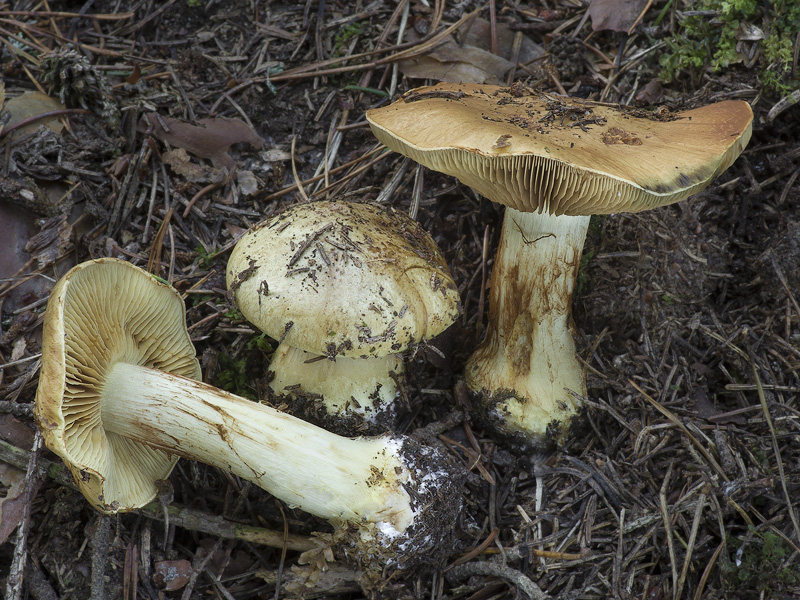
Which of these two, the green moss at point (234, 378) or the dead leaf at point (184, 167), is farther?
the dead leaf at point (184, 167)

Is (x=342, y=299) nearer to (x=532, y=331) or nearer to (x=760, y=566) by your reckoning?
(x=532, y=331)

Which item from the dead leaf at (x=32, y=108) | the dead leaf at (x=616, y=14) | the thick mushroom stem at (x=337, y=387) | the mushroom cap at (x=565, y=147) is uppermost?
the dead leaf at (x=616, y=14)

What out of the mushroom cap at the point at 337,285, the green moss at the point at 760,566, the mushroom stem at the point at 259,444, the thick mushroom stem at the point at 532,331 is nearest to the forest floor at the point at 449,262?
the green moss at the point at 760,566

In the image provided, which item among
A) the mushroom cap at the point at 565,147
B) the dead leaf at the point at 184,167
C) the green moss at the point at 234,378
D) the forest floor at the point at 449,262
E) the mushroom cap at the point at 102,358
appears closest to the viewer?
the mushroom cap at the point at 102,358

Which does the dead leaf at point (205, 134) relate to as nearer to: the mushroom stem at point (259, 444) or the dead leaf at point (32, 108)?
the dead leaf at point (32, 108)

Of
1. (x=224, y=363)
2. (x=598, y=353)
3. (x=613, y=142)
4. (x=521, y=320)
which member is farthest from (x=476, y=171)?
(x=224, y=363)

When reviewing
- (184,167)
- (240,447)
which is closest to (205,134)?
(184,167)

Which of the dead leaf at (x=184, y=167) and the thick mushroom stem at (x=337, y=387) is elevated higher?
the dead leaf at (x=184, y=167)

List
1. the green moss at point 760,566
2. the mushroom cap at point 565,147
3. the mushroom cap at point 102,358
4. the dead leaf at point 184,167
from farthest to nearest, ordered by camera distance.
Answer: the dead leaf at point 184,167 < the green moss at point 760,566 < the mushroom cap at point 565,147 < the mushroom cap at point 102,358
